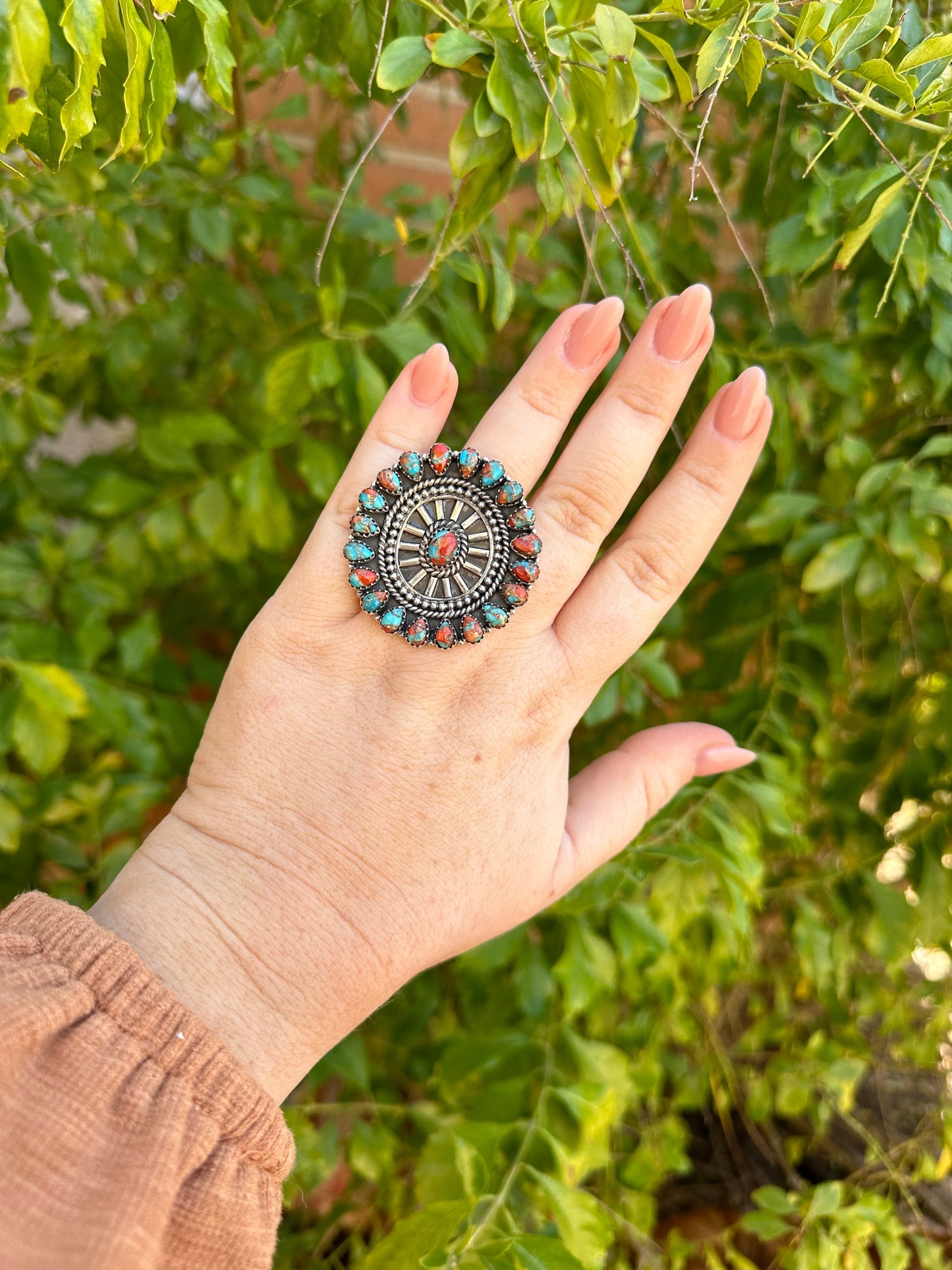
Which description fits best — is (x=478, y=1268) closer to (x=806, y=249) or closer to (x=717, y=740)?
(x=717, y=740)

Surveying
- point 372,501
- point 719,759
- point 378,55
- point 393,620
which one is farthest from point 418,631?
point 378,55

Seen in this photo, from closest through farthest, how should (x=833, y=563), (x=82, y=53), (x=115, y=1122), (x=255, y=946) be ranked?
(x=82, y=53) → (x=115, y=1122) → (x=255, y=946) → (x=833, y=563)

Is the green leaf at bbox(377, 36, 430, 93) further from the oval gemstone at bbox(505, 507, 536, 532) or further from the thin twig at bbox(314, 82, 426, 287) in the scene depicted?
the oval gemstone at bbox(505, 507, 536, 532)

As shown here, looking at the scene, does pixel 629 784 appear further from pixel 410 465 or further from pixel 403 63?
pixel 403 63

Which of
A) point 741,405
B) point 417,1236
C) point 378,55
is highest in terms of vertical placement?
point 378,55

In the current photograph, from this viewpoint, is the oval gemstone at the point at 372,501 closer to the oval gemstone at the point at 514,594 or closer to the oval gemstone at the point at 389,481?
the oval gemstone at the point at 389,481

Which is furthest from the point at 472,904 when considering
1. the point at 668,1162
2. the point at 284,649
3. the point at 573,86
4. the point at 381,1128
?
the point at 668,1162

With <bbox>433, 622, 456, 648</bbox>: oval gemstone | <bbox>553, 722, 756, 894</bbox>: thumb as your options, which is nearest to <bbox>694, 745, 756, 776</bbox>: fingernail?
<bbox>553, 722, 756, 894</bbox>: thumb
